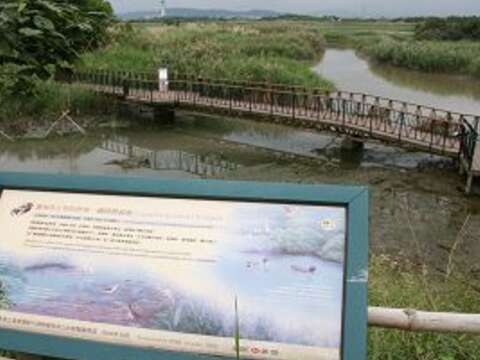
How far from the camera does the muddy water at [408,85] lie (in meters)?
27.5

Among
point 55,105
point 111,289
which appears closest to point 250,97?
point 55,105

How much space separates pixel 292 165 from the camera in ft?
56.5

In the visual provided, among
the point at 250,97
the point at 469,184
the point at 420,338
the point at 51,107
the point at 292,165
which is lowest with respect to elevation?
the point at 292,165

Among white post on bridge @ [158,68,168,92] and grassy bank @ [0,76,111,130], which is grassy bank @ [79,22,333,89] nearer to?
grassy bank @ [0,76,111,130]

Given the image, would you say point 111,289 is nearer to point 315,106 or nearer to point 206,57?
point 315,106

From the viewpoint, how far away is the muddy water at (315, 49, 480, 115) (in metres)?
27.5

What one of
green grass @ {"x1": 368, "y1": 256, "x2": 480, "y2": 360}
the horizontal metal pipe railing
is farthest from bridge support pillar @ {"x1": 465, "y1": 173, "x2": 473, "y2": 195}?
green grass @ {"x1": 368, "y1": 256, "x2": 480, "y2": 360}

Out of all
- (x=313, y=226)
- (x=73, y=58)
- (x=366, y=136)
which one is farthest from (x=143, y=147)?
(x=313, y=226)

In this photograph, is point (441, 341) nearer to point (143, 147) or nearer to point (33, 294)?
point (33, 294)

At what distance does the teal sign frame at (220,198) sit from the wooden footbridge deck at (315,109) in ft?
40.0

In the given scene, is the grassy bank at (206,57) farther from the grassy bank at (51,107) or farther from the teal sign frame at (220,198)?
the teal sign frame at (220,198)

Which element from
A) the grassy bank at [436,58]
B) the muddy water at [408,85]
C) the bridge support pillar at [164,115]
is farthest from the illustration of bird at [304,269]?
the grassy bank at [436,58]

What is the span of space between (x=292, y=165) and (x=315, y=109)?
249 cm

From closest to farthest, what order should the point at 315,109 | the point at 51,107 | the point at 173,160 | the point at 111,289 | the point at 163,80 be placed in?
the point at 111,289, the point at 173,160, the point at 315,109, the point at 163,80, the point at 51,107
